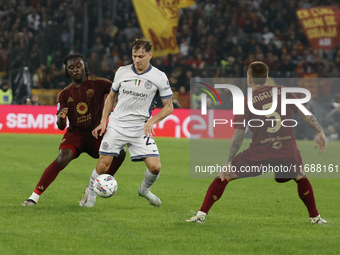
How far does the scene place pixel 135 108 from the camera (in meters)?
7.41

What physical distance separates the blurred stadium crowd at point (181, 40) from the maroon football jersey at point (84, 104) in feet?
40.5

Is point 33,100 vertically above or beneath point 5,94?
beneath

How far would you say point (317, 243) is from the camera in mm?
5863

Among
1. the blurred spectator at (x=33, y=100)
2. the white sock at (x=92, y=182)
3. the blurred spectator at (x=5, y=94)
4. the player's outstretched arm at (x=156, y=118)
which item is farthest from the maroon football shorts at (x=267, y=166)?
the blurred spectator at (x=5, y=94)

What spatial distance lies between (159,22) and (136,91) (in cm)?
1434

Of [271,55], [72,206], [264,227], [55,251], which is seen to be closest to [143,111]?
[72,206]

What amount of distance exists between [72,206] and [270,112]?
290 cm

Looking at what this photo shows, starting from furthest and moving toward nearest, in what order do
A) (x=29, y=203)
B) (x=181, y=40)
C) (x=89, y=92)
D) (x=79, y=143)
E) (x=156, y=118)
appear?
(x=181, y=40) → (x=89, y=92) → (x=79, y=143) → (x=29, y=203) → (x=156, y=118)

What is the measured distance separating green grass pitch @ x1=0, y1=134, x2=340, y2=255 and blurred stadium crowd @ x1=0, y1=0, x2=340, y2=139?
10069 mm

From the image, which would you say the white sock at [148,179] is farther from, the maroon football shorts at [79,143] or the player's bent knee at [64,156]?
the player's bent knee at [64,156]

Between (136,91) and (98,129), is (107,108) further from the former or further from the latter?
(136,91)

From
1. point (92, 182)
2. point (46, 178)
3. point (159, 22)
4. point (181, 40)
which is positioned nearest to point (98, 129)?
point (92, 182)

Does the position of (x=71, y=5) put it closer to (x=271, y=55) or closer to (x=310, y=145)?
(x=271, y=55)

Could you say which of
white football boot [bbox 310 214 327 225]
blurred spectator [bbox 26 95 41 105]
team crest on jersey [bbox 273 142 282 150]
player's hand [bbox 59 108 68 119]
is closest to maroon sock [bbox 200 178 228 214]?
team crest on jersey [bbox 273 142 282 150]
